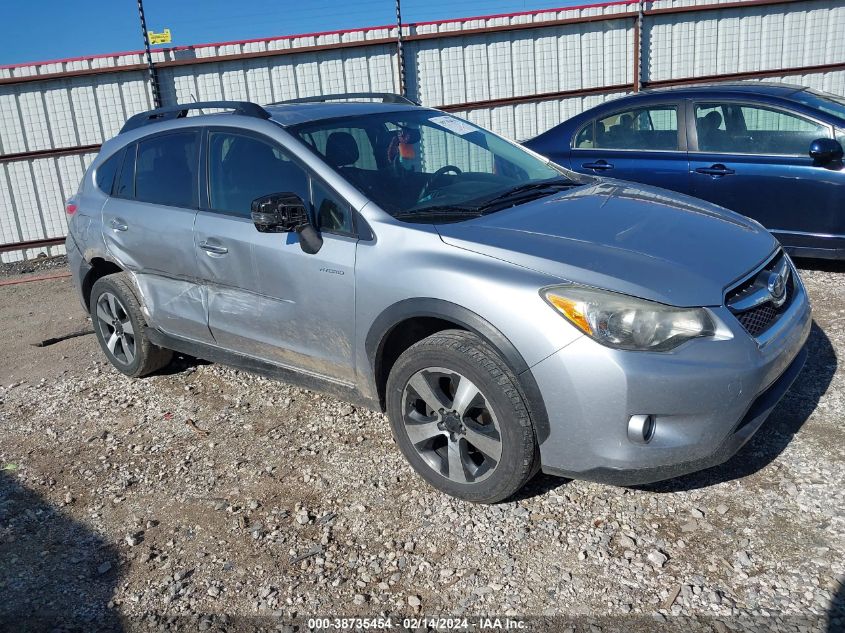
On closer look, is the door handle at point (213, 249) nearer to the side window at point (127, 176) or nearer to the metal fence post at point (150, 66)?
the side window at point (127, 176)

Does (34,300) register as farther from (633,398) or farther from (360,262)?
(633,398)

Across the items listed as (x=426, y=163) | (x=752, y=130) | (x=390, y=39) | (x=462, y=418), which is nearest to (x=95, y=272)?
(x=426, y=163)

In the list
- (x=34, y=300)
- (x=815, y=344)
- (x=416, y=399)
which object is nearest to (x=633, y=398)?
(x=416, y=399)

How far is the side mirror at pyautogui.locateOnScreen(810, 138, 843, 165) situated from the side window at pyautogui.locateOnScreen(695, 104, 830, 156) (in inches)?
6.9

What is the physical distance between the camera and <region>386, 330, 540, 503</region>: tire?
3.04m

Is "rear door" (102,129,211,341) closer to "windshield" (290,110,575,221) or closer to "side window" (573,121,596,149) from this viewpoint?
"windshield" (290,110,575,221)

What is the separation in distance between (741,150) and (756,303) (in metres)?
3.45

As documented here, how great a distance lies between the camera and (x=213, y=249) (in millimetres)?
4125

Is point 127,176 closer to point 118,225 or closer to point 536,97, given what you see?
point 118,225

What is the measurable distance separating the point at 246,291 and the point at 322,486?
112cm

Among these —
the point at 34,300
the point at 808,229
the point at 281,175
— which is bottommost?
the point at 34,300

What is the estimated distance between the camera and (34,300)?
27.1 ft

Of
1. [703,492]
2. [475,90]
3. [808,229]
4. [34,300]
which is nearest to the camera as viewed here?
[703,492]

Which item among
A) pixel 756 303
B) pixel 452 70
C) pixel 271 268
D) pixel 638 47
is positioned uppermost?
pixel 638 47
